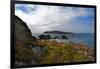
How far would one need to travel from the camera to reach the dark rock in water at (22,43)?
240cm

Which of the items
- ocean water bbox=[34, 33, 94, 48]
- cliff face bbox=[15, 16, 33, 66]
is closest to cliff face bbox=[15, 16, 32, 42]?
cliff face bbox=[15, 16, 33, 66]

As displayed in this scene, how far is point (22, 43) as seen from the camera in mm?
2426

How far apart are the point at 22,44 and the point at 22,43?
12 millimetres

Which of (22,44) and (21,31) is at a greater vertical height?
(21,31)

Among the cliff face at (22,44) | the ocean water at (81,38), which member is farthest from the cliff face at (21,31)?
the ocean water at (81,38)

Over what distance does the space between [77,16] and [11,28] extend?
87 cm

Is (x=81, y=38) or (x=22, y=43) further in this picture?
(x=81, y=38)

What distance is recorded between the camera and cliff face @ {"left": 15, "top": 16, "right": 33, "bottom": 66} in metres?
2.40

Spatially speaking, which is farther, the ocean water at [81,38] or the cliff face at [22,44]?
the ocean water at [81,38]

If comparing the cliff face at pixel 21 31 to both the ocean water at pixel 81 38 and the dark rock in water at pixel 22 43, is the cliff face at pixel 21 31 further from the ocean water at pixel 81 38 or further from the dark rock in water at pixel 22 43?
the ocean water at pixel 81 38

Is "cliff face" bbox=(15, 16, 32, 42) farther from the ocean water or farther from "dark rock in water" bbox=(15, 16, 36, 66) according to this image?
the ocean water

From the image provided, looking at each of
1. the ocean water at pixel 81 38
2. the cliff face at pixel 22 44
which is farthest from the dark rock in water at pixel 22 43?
the ocean water at pixel 81 38

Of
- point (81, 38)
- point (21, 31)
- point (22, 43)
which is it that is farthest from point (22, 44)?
point (81, 38)

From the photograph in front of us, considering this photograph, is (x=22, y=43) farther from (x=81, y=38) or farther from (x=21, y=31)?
(x=81, y=38)
